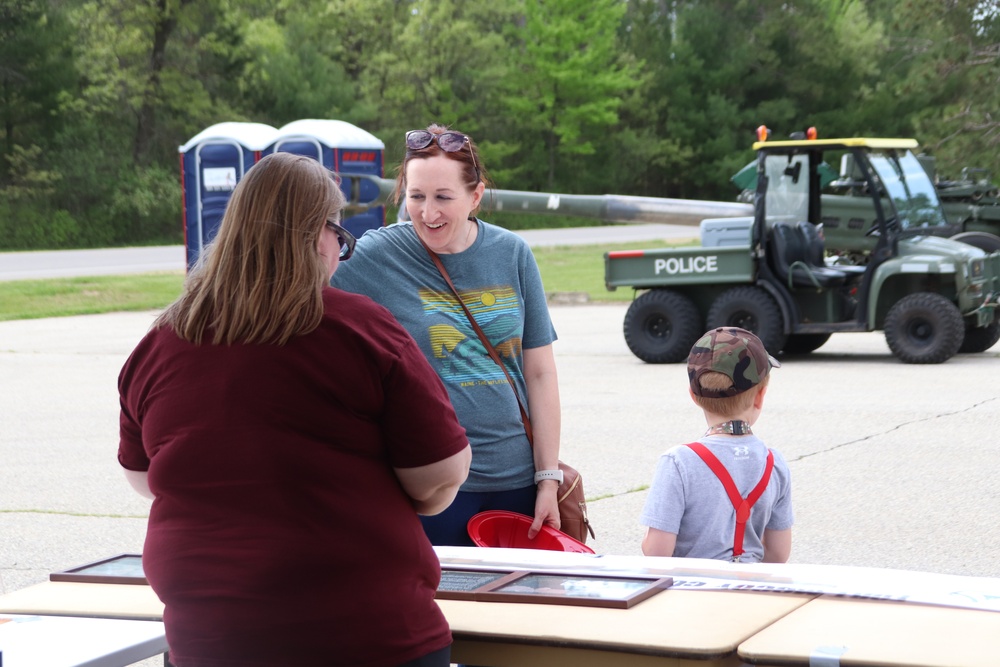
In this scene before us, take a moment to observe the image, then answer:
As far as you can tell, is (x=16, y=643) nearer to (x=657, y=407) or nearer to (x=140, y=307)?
(x=657, y=407)

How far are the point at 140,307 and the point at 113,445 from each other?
11.7 meters

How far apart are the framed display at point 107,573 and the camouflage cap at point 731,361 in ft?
4.43

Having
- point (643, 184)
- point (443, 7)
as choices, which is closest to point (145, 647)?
point (443, 7)

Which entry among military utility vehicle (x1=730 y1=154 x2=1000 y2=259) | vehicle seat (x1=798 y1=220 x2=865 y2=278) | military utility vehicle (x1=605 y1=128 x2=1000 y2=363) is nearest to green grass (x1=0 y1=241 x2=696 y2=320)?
military utility vehicle (x1=730 y1=154 x2=1000 y2=259)

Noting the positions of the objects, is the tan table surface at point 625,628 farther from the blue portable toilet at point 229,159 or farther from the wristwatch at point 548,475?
the blue portable toilet at point 229,159

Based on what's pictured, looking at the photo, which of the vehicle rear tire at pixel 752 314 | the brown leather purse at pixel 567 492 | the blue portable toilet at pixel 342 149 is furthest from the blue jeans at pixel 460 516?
the blue portable toilet at pixel 342 149

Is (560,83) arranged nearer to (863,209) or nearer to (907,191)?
(863,209)

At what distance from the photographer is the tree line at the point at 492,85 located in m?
41.3

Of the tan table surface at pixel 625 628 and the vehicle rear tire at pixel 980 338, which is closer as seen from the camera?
the tan table surface at pixel 625 628

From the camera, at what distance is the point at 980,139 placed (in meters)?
31.6

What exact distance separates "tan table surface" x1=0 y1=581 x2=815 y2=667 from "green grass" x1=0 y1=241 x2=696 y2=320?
17515mm

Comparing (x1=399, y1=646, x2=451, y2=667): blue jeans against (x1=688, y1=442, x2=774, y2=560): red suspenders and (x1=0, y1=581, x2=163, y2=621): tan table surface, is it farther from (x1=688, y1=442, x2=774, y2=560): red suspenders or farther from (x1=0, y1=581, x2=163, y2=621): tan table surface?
(x1=688, y1=442, x2=774, y2=560): red suspenders

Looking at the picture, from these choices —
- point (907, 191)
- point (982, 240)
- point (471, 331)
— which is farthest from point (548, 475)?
point (982, 240)

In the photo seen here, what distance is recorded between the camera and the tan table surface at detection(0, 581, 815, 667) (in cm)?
227
